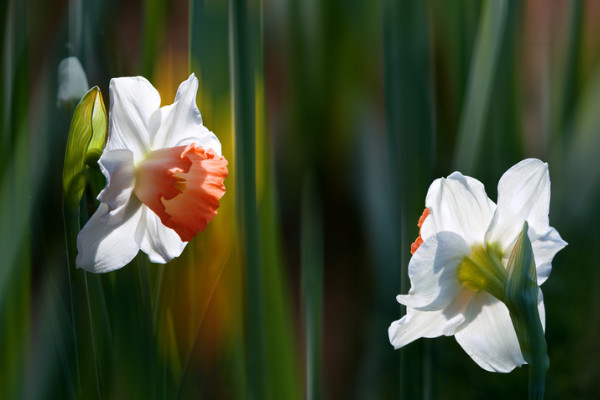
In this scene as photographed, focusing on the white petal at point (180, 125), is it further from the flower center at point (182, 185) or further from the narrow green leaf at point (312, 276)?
the narrow green leaf at point (312, 276)

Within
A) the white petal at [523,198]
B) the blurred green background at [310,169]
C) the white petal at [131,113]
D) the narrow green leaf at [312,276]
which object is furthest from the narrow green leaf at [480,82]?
the white petal at [131,113]

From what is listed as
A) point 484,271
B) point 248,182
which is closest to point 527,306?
point 484,271

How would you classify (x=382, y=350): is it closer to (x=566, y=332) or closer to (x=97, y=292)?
(x=566, y=332)

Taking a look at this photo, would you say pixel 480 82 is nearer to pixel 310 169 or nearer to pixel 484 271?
pixel 310 169

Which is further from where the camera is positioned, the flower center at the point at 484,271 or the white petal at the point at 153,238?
the white petal at the point at 153,238

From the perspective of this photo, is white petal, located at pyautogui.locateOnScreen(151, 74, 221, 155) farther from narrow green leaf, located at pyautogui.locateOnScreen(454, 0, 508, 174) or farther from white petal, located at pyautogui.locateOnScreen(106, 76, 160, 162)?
narrow green leaf, located at pyautogui.locateOnScreen(454, 0, 508, 174)
